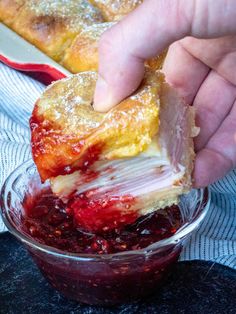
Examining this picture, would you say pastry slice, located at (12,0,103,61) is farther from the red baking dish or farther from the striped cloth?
the striped cloth

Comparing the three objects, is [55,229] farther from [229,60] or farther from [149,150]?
[229,60]

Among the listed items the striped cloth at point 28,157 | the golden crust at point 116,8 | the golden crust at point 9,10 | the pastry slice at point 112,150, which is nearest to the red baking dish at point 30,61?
the striped cloth at point 28,157

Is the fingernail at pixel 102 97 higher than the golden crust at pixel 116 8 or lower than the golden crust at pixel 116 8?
higher

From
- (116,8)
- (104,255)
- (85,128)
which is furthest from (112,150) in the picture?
(116,8)

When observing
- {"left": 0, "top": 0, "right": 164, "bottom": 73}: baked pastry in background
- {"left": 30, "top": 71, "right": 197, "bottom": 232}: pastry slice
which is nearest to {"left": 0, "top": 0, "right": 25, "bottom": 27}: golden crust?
{"left": 0, "top": 0, "right": 164, "bottom": 73}: baked pastry in background

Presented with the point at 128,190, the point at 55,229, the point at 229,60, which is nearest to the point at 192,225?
the point at 128,190

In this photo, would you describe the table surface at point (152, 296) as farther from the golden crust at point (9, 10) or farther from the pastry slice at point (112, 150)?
the golden crust at point (9, 10)

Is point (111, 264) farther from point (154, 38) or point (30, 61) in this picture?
point (30, 61)
